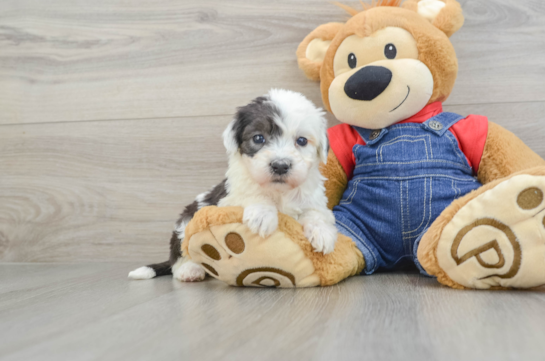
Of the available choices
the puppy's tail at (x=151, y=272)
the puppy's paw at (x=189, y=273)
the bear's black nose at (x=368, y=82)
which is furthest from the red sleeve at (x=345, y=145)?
the puppy's tail at (x=151, y=272)

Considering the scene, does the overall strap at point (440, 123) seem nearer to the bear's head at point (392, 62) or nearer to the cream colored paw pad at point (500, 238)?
the bear's head at point (392, 62)

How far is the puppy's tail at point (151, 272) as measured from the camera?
1.61 metres

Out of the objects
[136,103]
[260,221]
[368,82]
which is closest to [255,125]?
[260,221]

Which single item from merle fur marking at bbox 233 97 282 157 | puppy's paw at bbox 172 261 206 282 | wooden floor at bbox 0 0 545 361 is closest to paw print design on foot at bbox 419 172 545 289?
wooden floor at bbox 0 0 545 361

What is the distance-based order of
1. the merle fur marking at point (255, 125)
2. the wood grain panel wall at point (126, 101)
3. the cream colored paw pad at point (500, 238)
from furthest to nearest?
the wood grain panel wall at point (126, 101)
the merle fur marking at point (255, 125)
the cream colored paw pad at point (500, 238)

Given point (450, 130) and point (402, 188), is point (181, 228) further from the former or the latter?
point (450, 130)

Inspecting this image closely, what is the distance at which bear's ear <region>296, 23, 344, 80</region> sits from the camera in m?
1.68

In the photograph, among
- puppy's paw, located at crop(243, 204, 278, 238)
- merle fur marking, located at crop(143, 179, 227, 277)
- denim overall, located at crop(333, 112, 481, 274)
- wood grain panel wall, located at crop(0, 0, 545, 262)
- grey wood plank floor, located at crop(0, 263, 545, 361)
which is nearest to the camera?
grey wood plank floor, located at crop(0, 263, 545, 361)

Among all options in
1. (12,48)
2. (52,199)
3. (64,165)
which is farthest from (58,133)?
(12,48)

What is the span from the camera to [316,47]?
170 cm

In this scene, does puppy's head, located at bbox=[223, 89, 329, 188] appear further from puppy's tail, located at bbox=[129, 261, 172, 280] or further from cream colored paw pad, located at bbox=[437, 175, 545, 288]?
puppy's tail, located at bbox=[129, 261, 172, 280]

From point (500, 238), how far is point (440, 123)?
540 mm

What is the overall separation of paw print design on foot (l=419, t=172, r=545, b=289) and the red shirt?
14.9 inches

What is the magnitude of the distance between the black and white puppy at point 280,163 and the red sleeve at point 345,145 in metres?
0.21
